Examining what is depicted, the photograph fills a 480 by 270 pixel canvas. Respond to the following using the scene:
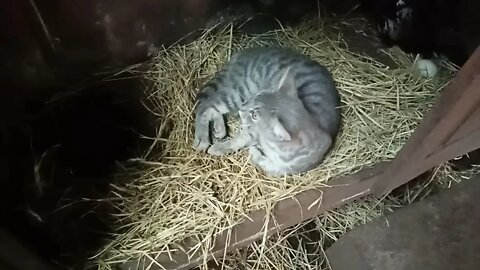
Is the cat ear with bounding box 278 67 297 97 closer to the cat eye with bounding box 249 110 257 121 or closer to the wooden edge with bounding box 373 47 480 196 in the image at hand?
the cat eye with bounding box 249 110 257 121

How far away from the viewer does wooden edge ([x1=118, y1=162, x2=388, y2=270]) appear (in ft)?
5.33

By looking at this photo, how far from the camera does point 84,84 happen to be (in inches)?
74.4

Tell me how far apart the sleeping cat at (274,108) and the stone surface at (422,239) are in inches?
11.2

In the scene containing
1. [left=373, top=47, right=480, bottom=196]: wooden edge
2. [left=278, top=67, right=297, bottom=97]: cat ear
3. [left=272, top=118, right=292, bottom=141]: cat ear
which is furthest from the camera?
[left=278, top=67, right=297, bottom=97]: cat ear

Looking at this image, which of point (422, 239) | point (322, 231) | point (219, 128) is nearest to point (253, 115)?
point (219, 128)

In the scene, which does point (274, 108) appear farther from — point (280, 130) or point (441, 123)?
point (441, 123)

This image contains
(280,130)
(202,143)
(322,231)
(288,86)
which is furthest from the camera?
(322,231)


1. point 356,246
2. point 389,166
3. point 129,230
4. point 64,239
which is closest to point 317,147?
point 389,166

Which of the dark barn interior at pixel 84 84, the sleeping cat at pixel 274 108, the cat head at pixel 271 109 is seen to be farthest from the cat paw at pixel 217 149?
the dark barn interior at pixel 84 84

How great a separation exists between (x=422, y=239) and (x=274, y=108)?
0.61 m

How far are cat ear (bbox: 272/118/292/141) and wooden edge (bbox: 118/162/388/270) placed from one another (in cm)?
21

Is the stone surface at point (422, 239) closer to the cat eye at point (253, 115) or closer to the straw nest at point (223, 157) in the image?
the straw nest at point (223, 157)

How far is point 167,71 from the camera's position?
1.97 m

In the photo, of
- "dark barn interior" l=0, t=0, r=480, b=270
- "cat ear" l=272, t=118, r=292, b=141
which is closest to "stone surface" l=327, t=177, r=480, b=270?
"dark barn interior" l=0, t=0, r=480, b=270
